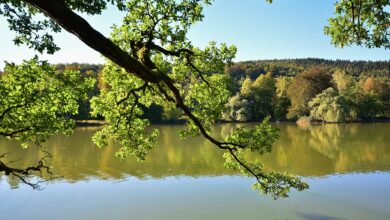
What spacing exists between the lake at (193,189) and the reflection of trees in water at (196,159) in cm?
6

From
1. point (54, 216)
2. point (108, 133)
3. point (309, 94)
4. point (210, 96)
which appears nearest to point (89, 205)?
point (54, 216)

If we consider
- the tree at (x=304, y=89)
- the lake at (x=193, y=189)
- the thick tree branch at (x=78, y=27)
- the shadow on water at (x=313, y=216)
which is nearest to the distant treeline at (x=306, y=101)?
the tree at (x=304, y=89)

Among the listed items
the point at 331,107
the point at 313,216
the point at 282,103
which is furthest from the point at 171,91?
the point at 282,103

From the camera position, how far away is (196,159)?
83.9ft

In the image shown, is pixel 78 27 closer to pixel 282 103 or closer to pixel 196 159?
pixel 196 159

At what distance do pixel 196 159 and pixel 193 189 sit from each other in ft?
26.2

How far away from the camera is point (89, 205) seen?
611 inches

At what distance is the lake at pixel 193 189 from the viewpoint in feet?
46.6

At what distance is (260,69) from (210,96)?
135m

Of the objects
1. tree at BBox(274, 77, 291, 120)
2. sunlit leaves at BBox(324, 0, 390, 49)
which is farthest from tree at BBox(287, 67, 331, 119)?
sunlit leaves at BBox(324, 0, 390, 49)

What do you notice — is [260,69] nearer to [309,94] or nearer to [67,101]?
[309,94]

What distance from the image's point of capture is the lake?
14.2 meters

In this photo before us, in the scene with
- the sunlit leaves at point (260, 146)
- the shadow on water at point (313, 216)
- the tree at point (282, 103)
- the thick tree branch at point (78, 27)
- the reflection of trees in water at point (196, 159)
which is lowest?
the shadow on water at point (313, 216)

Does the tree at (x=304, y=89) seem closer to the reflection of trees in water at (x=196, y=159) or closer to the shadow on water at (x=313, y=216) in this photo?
the reflection of trees in water at (x=196, y=159)
